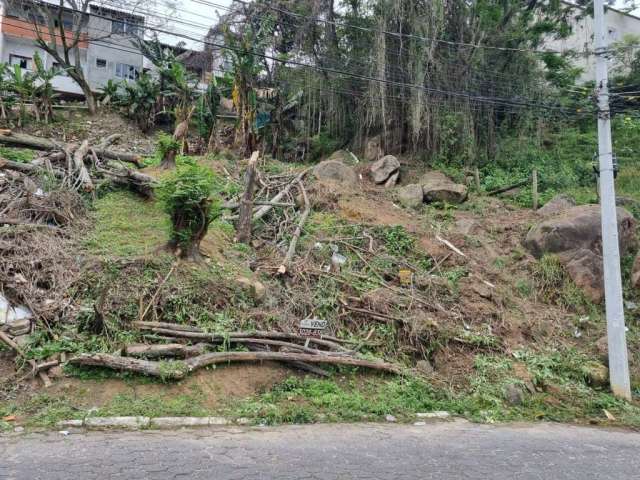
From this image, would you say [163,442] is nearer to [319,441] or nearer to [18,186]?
[319,441]

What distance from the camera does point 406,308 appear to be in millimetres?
8680

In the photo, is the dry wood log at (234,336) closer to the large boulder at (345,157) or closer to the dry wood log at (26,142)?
the dry wood log at (26,142)

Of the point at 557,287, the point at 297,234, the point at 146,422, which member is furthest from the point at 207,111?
the point at 146,422

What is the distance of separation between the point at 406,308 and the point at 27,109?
15813mm

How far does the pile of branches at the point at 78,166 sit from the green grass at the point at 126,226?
348 millimetres

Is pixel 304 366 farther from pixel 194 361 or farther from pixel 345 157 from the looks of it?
pixel 345 157

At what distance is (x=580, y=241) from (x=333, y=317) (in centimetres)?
635

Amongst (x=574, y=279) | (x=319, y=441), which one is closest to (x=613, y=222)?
(x=574, y=279)

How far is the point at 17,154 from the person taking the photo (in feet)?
37.1

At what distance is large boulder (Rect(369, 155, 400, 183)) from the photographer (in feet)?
49.6

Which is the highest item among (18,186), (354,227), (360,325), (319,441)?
(18,186)

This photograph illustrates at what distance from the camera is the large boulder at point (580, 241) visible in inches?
415

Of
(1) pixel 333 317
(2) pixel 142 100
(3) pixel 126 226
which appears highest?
(2) pixel 142 100

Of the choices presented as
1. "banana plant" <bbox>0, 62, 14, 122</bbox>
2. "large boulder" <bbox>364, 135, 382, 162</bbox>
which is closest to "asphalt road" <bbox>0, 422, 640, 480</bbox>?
"large boulder" <bbox>364, 135, 382, 162</bbox>
